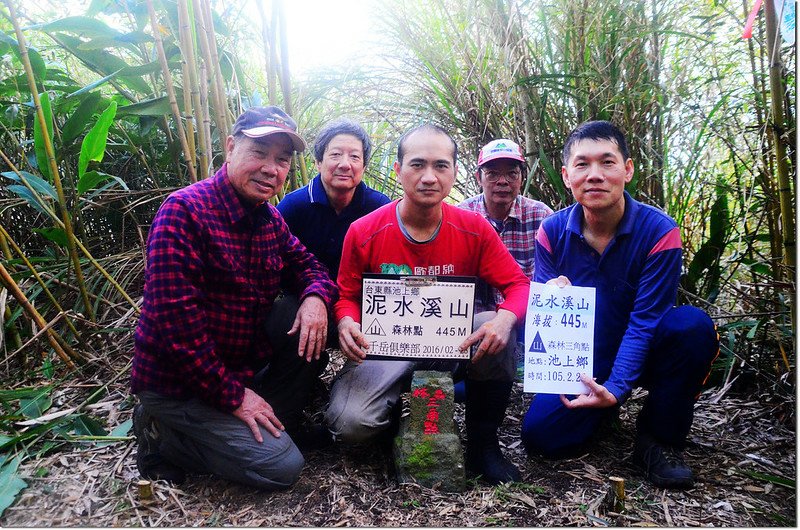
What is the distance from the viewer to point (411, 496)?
5.78 feet

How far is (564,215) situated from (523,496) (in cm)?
→ 104

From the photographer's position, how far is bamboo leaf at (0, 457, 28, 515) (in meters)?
1.69

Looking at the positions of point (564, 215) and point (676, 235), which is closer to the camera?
point (676, 235)

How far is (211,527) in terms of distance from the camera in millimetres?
1610

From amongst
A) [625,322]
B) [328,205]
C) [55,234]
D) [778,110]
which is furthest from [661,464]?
[55,234]

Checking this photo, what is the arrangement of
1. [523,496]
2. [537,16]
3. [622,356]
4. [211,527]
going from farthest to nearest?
[537,16]
[622,356]
[523,496]
[211,527]

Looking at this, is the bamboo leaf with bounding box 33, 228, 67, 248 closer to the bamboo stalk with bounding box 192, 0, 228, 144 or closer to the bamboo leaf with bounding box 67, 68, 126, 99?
the bamboo leaf with bounding box 67, 68, 126, 99

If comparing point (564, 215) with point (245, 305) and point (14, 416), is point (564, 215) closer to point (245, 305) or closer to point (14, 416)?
point (245, 305)

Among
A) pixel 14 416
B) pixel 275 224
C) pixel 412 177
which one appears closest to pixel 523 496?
pixel 412 177

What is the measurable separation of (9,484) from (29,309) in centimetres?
84

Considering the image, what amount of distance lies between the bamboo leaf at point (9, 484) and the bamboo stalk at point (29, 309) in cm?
66

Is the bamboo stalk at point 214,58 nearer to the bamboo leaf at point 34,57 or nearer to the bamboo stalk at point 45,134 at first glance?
the bamboo stalk at point 45,134

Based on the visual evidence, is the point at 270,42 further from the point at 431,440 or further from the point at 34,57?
the point at 431,440

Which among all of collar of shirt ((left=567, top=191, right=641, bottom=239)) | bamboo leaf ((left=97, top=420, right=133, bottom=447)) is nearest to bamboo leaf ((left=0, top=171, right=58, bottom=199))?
bamboo leaf ((left=97, top=420, right=133, bottom=447))
